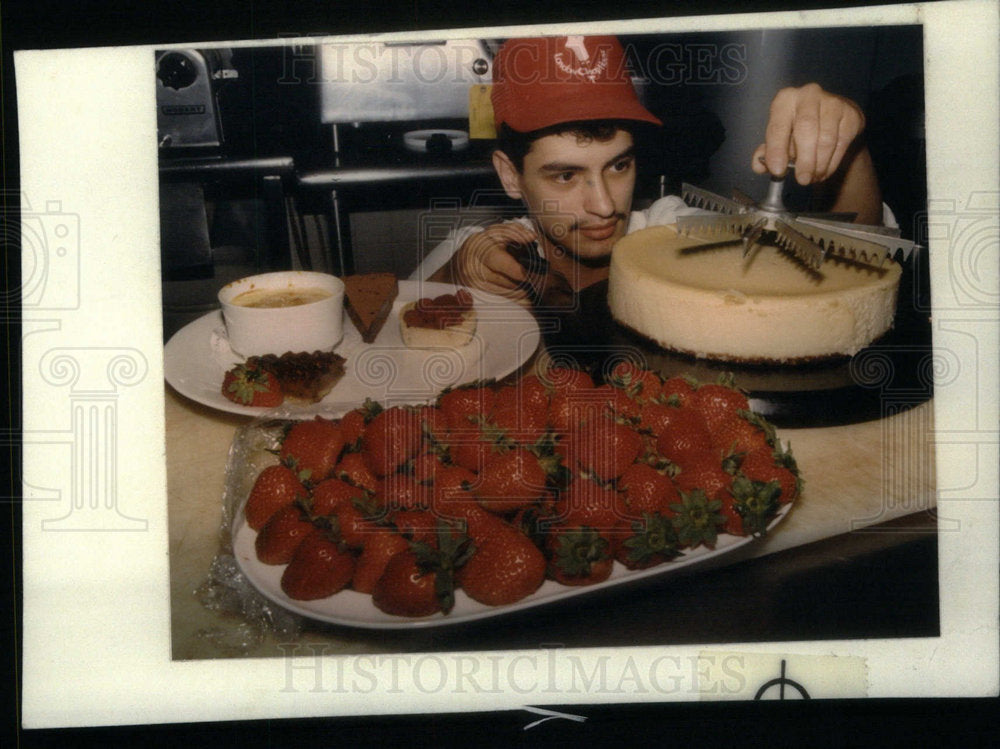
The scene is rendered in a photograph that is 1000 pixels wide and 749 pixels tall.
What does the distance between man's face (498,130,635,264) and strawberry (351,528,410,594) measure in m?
0.34

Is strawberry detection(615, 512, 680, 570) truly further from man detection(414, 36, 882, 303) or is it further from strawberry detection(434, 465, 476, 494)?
man detection(414, 36, 882, 303)

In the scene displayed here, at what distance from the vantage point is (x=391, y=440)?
0.68m

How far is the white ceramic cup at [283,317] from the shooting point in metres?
0.76

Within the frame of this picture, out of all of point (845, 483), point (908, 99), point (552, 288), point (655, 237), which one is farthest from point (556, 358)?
point (908, 99)

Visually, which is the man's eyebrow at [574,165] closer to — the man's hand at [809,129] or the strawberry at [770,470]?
the man's hand at [809,129]

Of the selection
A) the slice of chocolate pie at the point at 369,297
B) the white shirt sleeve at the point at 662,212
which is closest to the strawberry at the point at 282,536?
the slice of chocolate pie at the point at 369,297

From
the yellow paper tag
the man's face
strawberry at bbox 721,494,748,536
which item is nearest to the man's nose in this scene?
the man's face

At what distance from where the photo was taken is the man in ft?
2.40

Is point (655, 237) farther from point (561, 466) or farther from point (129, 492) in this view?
point (129, 492)

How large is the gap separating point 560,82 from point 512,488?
0.38m

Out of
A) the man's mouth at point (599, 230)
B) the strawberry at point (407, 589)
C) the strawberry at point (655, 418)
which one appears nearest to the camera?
the strawberry at point (407, 589)

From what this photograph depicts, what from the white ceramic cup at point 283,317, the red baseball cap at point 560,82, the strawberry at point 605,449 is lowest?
the strawberry at point 605,449

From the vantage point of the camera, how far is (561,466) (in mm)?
657

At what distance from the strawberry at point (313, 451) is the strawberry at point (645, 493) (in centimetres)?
25
